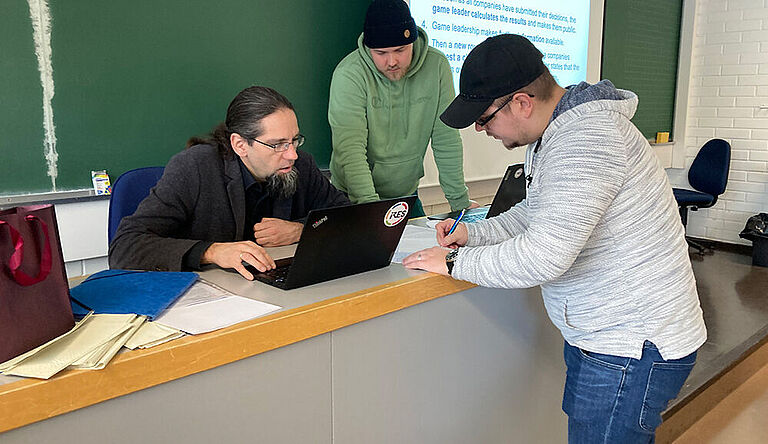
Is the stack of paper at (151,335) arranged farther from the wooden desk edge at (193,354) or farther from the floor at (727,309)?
the floor at (727,309)

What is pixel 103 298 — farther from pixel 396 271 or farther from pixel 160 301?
pixel 396 271

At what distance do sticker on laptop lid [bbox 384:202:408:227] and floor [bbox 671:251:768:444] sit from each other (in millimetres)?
1802

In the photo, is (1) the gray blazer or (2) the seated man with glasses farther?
(2) the seated man with glasses

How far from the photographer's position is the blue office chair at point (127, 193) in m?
1.85

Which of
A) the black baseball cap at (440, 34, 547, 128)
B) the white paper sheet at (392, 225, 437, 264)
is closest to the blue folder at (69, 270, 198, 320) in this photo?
the white paper sheet at (392, 225, 437, 264)

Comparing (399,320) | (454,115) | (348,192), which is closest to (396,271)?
(399,320)

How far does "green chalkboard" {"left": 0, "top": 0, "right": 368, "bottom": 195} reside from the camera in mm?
2037

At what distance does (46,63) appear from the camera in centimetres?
205

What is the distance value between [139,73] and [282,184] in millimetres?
838

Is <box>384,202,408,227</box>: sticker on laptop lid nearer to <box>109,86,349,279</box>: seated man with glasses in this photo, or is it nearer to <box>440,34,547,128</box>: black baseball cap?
<box>440,34,547,128</box>: black baseball cap

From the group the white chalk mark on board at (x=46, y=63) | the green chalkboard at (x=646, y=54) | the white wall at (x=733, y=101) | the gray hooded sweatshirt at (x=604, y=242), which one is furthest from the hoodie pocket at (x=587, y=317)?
the white wall at (x=733, y=101)

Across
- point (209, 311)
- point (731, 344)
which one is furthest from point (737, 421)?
point (209, 311)

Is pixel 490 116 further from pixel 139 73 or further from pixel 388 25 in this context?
pixel 139 73

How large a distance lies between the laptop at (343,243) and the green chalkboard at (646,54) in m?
A: 4.03
